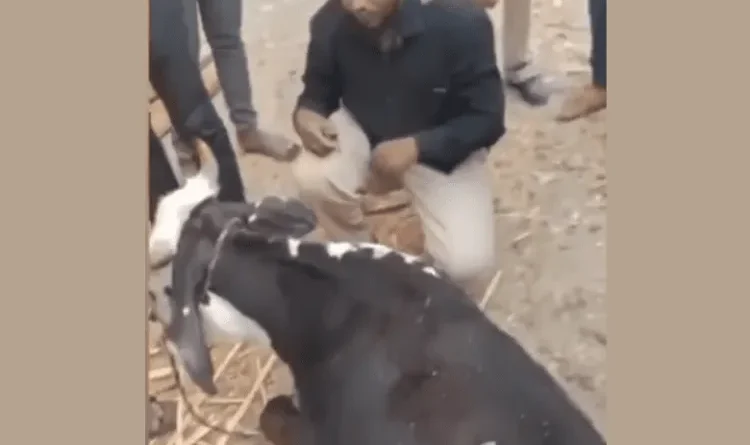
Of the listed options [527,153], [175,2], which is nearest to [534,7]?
[527,153]

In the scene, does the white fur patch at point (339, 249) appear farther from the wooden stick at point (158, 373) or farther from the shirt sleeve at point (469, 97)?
the wooden stick at point (158, 373)

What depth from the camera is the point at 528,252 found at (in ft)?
3.72

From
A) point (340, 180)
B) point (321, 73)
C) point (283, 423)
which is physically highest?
point (321, 73)

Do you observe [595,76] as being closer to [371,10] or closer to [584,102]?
[584,102]

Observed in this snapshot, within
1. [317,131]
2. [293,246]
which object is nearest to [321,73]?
[317,131]

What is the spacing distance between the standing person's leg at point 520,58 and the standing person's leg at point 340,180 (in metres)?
0.17

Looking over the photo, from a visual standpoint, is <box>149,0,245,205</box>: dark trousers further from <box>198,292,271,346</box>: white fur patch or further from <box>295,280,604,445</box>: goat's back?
<box>295,280,604,445</box>: goat's back

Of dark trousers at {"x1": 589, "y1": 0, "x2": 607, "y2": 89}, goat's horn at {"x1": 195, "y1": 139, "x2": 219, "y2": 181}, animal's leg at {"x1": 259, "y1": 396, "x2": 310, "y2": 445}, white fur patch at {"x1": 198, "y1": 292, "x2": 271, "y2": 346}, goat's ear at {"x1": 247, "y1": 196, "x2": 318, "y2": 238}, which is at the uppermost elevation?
dark trousers at {"x1": 589, "y1": 0, "x2": 607, "y2": 89}

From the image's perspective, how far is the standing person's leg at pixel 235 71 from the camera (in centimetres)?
114

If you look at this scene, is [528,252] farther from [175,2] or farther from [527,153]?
[175,2]

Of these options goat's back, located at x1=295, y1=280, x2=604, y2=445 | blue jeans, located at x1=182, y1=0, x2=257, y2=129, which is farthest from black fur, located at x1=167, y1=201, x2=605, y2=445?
blue jeans, located at x1=182, y1=0, x2=257, y2=129

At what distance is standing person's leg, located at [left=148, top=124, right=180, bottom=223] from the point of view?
116 centimetres

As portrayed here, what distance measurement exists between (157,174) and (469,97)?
0.35 m

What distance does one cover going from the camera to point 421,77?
3.68 feet
